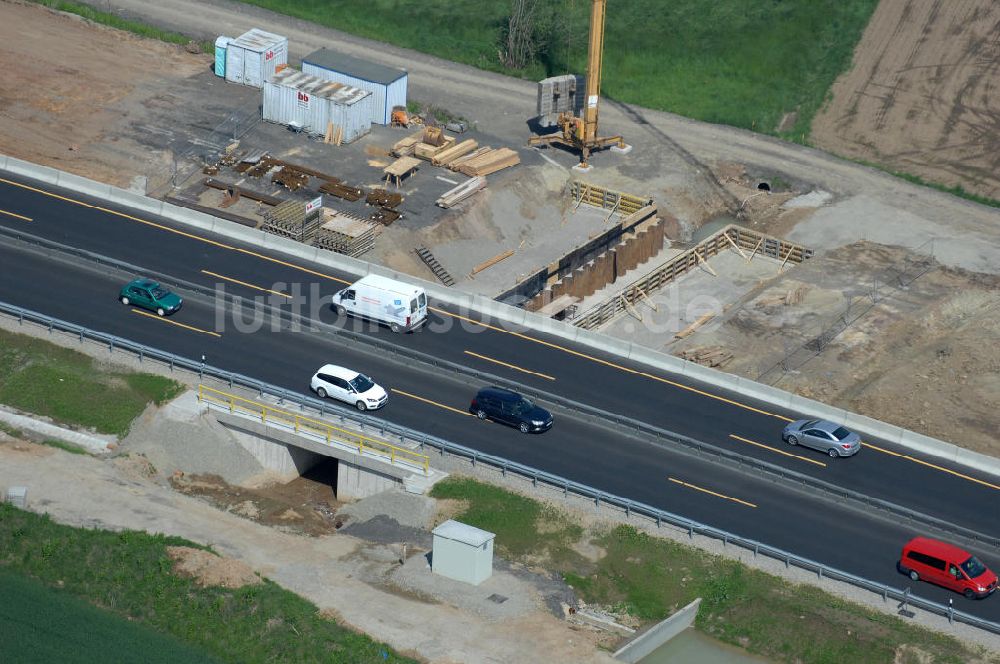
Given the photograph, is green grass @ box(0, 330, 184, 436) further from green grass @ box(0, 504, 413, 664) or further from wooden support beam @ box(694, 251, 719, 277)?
wooden support beam @ box(694, 251, 719, 277)

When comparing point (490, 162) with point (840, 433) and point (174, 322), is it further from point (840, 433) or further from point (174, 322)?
point (840, 433)

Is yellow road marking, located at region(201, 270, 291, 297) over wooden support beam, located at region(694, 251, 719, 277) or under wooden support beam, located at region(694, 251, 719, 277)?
over

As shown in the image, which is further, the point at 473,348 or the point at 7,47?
the point at 7,47

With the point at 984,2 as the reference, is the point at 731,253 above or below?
below

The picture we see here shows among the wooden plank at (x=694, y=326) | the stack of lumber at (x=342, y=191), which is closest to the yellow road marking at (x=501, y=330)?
the stack of lumber at (x=342, y=191)

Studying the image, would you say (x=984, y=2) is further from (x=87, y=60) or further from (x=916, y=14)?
(x=87, y=60)

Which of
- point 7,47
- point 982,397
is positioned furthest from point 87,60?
point 982,397

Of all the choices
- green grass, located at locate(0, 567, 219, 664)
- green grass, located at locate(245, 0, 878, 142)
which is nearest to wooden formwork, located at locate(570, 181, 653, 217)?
green grass, located at locate(245, 0, 878, 142)

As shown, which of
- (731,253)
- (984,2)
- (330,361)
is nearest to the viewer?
(330,361)
